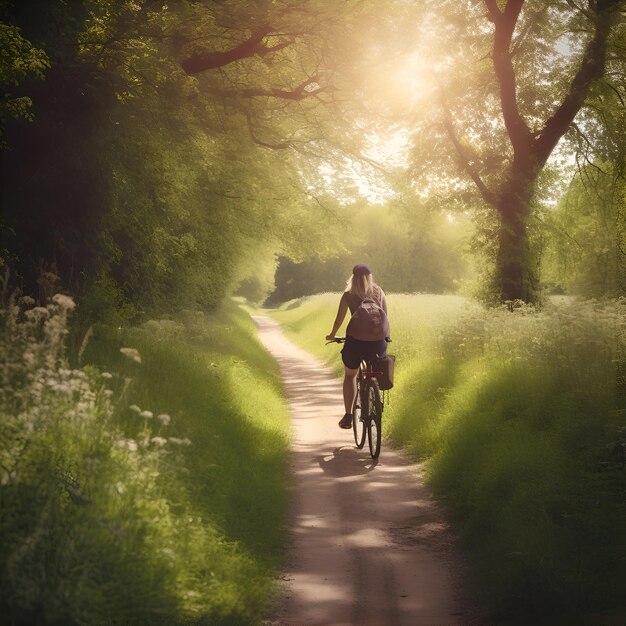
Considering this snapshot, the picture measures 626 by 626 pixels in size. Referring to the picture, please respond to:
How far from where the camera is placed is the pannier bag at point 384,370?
980cm

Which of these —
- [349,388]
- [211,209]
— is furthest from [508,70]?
[349,388]

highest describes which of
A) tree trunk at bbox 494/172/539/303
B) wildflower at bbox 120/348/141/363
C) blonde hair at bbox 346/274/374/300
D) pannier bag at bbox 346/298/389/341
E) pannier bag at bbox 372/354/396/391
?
tree trunk at bbox 494/172/539/303

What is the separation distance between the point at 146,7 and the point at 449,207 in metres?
10.2

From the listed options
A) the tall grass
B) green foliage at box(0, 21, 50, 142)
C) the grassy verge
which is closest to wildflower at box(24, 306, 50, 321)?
the tall grass

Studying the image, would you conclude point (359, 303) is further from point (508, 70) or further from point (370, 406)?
point (508, 70)

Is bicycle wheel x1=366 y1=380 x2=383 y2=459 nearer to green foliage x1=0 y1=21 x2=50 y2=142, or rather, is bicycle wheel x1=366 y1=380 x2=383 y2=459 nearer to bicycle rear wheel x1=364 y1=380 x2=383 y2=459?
bicycle rear wheel x1=364 y1=380 x2=383 y2=459

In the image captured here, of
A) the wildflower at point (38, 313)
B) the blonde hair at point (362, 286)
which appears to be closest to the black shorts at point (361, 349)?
the blonde hair at point (362, 286)

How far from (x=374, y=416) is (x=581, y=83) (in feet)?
37.6

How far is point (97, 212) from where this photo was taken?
1177 centimetres

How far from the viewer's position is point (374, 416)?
978 centimetres

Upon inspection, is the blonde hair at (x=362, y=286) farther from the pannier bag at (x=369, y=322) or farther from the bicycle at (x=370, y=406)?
the bicycle at (x=370, y=406)

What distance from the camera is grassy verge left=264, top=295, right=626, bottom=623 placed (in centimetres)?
520

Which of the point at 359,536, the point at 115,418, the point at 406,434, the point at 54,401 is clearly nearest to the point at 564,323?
the point at 406,434

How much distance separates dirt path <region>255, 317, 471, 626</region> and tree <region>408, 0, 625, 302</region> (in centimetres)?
863
